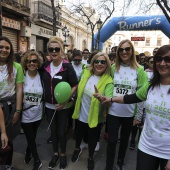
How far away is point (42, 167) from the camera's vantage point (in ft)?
9.85

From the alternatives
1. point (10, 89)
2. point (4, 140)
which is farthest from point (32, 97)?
point (4, 140)

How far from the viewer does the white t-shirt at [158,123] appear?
5.78 feet

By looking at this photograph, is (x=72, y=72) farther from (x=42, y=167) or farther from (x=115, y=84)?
(x=42, y=167)

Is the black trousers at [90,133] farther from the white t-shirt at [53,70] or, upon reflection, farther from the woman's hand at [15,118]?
the woman's hand at [15,118]

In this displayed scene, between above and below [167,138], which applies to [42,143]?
below

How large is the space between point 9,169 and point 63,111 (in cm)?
111

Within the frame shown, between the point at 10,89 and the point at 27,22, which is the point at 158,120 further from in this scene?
the point at 27,22

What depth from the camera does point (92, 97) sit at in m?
2.83

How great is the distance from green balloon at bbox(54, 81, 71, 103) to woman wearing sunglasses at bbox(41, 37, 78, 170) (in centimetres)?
15

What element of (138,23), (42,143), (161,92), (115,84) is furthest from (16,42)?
(161,92)

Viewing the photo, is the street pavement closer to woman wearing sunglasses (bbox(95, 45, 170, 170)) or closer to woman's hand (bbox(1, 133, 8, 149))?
woman's hand (bbox(1, 133, 8, 149))

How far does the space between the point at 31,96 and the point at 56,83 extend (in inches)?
15.9

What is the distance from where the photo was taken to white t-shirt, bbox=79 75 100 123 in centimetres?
287

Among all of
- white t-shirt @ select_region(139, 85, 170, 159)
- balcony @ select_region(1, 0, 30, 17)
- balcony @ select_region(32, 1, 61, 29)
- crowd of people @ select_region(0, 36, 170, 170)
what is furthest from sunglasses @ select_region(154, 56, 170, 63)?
balcony @ select_region(32, 1, 61, 29)
